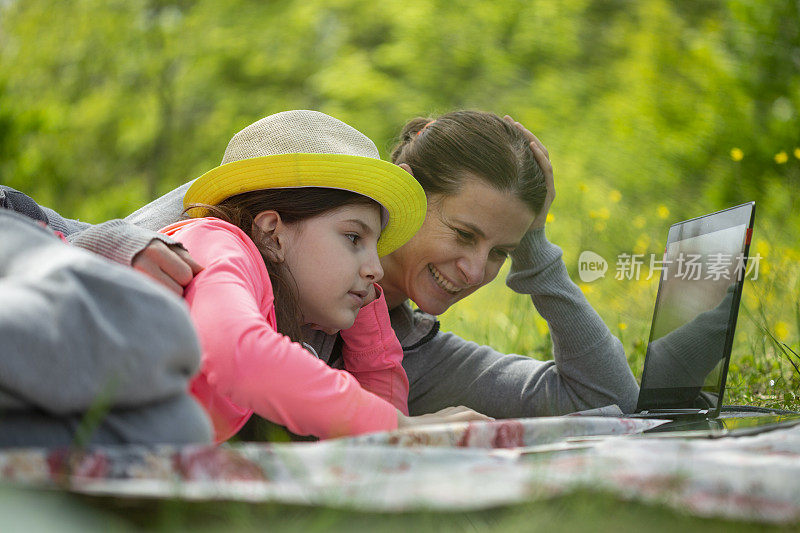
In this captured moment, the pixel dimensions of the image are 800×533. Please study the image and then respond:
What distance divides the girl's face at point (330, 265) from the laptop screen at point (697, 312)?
0.86 m

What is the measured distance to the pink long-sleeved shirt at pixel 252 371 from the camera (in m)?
1.28

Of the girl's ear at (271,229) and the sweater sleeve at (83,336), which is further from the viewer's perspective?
the girl's ear at (271,229)

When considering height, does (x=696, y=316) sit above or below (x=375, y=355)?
above

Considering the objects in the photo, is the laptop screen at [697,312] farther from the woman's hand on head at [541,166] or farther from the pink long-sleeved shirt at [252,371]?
the pink long-sleeved shirt at [252,371]

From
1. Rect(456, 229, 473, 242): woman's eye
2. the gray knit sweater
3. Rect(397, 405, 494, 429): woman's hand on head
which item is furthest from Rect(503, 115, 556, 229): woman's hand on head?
the gray knit sweater

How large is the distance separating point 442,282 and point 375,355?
389 millimetres

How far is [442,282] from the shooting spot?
7.97 feet

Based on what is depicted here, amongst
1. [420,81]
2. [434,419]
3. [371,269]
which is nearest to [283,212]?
[371,269]

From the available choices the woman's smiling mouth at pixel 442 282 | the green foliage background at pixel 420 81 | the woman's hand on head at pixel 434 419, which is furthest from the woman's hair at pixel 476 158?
the green foliage background at pixel 420 81

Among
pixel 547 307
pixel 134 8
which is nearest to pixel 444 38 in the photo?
pixel 134 8

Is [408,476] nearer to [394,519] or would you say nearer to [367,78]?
[394,519]

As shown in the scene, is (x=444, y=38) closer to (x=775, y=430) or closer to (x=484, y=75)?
(x=484, y=75)

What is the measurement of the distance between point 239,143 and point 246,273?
2.03 ft

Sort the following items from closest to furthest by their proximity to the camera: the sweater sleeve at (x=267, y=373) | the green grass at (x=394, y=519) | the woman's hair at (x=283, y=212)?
the green grass at (x=394, y=519)
the sweater sleeve at (x=267, y=373)
the woman's hair at (x=283, y=212)
